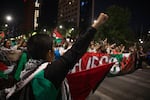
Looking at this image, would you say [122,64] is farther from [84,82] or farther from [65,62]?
[65,62]

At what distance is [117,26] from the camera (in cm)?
6012

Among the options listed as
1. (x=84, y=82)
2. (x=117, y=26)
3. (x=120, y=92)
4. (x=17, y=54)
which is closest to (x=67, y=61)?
(x=84, y=82)

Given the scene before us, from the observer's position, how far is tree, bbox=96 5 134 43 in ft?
195

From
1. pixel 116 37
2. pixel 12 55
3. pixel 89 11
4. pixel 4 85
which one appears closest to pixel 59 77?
pixel 4 85

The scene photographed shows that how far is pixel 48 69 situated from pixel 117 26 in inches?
2325

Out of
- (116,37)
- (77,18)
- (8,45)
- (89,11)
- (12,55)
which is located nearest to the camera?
(12,55)

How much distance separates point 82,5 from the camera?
156000 millimetres

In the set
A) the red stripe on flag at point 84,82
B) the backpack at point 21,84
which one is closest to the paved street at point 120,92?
the red stripe on flag at point 84,82

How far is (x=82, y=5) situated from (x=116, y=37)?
3913 inches

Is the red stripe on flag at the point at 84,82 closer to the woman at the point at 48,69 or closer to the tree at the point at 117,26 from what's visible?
the woman at the point at 48,69

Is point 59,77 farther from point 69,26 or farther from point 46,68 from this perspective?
point 69,26

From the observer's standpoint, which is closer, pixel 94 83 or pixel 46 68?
pixel 46 68

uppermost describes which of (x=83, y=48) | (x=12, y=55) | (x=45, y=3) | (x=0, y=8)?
(x=45, y=3)

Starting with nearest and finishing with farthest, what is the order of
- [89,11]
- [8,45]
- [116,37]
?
[8,45]
[116,37]
[89,11]
